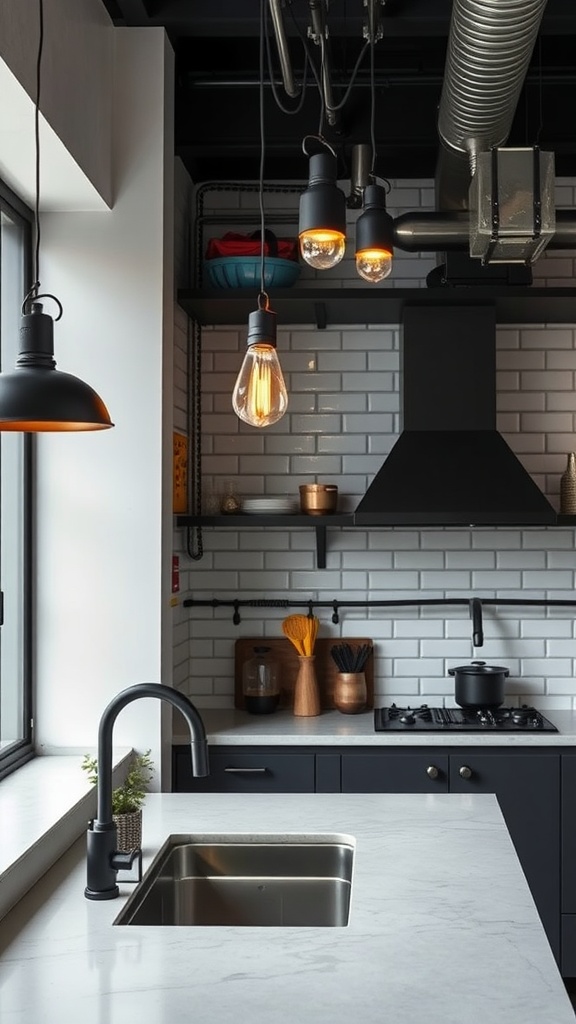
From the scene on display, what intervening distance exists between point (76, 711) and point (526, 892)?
5.74 feet

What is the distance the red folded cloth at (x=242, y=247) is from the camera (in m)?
4.14

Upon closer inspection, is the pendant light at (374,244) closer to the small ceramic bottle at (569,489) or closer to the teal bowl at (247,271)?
the teal bowl at (247,271)

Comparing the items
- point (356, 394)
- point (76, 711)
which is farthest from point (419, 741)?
point (356, 394)

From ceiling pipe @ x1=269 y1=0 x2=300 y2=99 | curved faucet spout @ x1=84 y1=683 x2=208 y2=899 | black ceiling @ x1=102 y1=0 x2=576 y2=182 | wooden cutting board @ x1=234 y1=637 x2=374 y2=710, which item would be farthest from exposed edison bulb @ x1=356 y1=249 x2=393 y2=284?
wooden cutting board @ x1=234 y1=637 x2=374 y2=710

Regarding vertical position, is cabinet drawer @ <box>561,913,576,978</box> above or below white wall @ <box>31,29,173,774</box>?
below

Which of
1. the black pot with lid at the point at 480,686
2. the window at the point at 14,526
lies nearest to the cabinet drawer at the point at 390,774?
the black pot with lid at the point at 480,686

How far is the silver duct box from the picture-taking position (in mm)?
2959

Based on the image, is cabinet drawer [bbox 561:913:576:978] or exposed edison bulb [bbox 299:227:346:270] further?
cabinet drawer [bbox 561:913:576:978]

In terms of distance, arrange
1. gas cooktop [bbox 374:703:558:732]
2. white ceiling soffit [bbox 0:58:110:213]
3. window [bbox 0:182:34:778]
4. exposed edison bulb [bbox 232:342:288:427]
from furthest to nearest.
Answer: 1. gas cooktop [bbox 374:703:558:732]
2. window [bbox 0:182:34:778]
3. white ceiling soffit [bbox 0:58:110:213]
4. exposed edison bulb [bbox 232:342:288:427]

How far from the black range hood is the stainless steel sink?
1.64 metres

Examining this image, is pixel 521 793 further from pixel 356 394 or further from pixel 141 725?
pixel 356 394

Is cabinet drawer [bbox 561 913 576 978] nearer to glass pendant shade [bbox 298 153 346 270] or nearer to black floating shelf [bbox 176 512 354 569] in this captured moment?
black floating shelf [bbox 176 512 354 569]

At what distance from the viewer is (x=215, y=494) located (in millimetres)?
4480

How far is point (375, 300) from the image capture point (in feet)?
13.3
